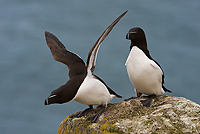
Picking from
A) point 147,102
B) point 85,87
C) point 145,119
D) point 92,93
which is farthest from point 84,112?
point 145,119

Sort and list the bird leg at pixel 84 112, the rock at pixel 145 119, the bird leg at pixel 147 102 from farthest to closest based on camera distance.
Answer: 1. the bird leg at pixel 84 112
2. the bird leg at pixel 147 102
3. the rock at pixel 145 119

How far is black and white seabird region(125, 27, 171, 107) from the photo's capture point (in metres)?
6.31

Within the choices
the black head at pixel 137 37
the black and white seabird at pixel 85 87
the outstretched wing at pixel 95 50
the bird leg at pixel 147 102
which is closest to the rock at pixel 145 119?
the bird leg at pixel 147 102

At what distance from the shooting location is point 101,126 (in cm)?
588

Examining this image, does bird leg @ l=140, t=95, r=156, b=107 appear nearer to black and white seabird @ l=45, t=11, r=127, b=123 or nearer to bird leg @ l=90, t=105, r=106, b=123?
black and white seabird @ l=45, t=11, r=127, b=123

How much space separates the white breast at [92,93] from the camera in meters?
6.02

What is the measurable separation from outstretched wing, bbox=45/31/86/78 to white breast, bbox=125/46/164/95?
927 mm

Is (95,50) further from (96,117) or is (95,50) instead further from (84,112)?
(84,112)

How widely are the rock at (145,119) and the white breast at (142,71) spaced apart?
0.30 metres

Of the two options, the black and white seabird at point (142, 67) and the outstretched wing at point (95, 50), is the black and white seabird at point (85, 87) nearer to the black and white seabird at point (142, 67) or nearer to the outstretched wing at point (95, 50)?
the outstretched wing at point (95, 50)

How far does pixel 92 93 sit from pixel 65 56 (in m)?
1.39

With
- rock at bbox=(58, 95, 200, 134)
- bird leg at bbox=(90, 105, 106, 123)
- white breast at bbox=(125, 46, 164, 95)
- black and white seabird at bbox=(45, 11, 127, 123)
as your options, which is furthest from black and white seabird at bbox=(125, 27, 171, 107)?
bird leg at bbox=(90, 105, 106, 123)

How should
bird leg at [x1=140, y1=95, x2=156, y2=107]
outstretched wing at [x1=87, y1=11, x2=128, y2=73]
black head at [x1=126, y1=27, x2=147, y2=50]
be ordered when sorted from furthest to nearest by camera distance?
black head at [x1=126, y1=27, x2=147, y2=50] < bird leg at [x1=140, y1=95, x2=156, y2=107] < outstretched wing at [x1=87, y1=11, x2=128, y2=73]

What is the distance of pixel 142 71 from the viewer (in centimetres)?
630
